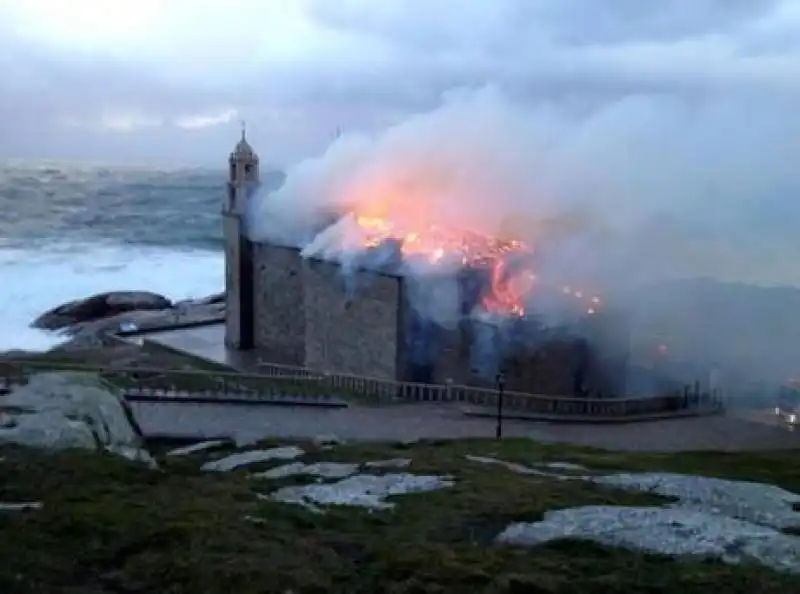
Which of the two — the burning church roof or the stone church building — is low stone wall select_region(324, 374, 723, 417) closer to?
the stone church building

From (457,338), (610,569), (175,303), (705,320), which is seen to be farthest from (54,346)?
(610,569)

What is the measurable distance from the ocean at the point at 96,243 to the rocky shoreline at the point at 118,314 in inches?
53.8

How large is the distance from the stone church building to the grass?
17.4 metres

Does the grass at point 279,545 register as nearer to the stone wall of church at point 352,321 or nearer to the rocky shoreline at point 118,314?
the stone wall of church at point 352,321

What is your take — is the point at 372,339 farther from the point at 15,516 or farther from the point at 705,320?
the point at 15,516

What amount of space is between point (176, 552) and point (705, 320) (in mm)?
33897

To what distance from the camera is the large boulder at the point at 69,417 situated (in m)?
13.5

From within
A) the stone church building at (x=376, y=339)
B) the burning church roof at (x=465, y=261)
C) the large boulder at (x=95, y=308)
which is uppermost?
the burning church roof at (x=465, y=261)

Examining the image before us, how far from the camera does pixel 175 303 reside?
6494 centimetres

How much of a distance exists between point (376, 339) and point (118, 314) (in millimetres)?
30168

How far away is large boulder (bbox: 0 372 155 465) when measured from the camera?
13484 millimetres

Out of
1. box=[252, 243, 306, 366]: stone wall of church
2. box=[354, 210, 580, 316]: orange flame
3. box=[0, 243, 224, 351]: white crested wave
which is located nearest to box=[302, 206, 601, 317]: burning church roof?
box=[354, 210, 580, 316]: orange flame

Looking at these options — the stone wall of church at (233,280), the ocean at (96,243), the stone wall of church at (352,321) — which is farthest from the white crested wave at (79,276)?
the stone wall of church at (352,321)

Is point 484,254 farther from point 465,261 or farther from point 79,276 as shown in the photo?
point 79,276
